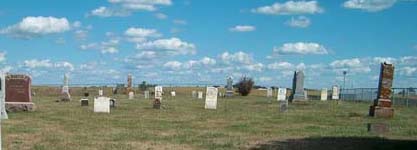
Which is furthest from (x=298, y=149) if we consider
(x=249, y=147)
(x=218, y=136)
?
(x=218, y=136)

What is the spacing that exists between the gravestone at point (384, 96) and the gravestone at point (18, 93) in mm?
14351

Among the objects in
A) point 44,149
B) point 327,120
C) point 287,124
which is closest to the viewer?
point 44,149

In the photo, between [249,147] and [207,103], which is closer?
[249,147]

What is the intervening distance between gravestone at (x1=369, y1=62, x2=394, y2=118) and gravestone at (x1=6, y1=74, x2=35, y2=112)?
A: 47.1 feet

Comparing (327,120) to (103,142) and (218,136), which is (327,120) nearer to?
(218,136)

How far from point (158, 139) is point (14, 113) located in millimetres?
12387

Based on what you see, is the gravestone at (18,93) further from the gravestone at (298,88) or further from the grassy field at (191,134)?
the gravestone at (298,88)

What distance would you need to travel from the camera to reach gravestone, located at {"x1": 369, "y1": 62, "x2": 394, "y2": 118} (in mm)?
27188

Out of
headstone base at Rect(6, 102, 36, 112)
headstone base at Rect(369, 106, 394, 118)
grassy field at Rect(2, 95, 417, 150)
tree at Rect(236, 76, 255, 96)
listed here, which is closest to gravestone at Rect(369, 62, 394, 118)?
headstone base at Rect(369, 106, 394, 118)

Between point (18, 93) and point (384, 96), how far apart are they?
49.9 feet

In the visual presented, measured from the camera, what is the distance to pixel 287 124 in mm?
21953

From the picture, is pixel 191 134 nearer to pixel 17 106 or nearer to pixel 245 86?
pixel 17 106

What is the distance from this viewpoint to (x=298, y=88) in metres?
41.5

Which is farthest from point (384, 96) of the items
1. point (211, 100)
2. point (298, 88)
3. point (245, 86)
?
point (245, 86)
